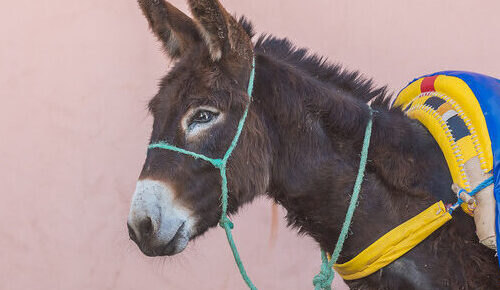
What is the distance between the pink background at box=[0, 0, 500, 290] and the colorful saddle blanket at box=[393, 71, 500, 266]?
4.40 ft

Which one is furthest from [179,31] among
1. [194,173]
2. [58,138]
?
[58,138]

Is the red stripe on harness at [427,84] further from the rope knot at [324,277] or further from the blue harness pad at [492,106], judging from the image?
the rope knot at [324,277]

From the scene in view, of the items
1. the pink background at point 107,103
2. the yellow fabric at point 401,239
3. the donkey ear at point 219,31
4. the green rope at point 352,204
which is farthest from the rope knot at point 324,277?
the pink background at point 107,103

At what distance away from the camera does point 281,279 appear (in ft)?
10.6

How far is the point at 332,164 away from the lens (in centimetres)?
175

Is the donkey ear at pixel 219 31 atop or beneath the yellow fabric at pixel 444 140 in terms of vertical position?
beneath

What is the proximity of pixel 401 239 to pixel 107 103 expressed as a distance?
6.65ft

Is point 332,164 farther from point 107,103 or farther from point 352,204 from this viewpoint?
point 107,103

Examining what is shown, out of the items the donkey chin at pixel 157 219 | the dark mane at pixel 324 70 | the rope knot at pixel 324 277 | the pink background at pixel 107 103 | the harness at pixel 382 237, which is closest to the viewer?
the donkey chin at pixel 157 219

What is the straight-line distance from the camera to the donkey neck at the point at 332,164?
5.73 feet

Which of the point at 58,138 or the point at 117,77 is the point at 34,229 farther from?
the point at 117,77

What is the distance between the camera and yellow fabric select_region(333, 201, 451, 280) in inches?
66.3

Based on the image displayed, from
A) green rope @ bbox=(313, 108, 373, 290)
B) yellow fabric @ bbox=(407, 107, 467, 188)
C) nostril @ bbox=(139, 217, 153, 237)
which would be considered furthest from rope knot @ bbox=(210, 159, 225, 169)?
yellow fabric @ bbox=(407, 107, 467, 188)

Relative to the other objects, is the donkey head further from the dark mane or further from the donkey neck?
the dark mane
